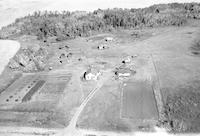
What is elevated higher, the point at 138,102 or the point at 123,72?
the point at 123,72

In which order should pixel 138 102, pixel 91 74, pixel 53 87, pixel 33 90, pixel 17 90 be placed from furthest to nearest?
pixel 91 74
pixel 17 90
pixel 53 87
pixel 33 90
pixel 138 102

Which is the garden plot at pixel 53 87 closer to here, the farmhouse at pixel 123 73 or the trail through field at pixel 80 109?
the trail through field at pixel 80 109

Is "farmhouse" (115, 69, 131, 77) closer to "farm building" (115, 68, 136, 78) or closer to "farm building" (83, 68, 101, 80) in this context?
"farm building" (115, 68, 136, 78)

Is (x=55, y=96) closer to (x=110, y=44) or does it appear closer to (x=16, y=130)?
(x=16, y=130)

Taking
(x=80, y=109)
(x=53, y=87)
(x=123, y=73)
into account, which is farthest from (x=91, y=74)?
(x=80, y=109)

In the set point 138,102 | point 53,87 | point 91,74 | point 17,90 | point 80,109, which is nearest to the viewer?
point 80,109

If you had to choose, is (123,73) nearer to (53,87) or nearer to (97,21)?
(53,87)

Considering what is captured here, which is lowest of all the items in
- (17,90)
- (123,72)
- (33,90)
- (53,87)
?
(17,90)

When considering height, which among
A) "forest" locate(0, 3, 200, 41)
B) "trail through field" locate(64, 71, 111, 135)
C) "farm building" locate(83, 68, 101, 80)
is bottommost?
"trail through field" locate(64, 71, 111, 135)

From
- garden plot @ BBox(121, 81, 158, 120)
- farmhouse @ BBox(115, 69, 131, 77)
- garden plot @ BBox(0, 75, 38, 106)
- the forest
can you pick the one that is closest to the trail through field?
farmhouse @ BBox(115, 69, 131, 77)
